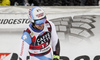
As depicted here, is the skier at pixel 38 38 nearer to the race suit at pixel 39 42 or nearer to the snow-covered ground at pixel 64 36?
the race suit at pixel 39 42

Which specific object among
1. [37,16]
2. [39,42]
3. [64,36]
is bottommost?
[64,36]

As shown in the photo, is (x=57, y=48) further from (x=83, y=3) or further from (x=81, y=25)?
(x=83, y=3)

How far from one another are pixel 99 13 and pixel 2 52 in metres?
1.73

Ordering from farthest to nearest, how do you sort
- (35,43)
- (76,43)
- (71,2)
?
1. (71,2)
2. (76,43)
3. (35,43)

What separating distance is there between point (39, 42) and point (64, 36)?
0.93 m

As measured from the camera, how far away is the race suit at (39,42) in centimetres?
216

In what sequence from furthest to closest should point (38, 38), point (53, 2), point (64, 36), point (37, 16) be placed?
point (53, 2)
point (64, 36)
point (38, 38)
point (37, 16)

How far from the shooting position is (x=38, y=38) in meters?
2.24

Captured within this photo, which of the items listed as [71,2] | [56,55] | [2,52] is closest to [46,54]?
[56,55]

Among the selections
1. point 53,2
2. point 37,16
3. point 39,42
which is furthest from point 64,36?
point 53,2

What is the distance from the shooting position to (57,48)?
7.76 feet

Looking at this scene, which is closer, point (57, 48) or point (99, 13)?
point (57, 48)

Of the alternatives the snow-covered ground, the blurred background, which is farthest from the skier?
the blurred background

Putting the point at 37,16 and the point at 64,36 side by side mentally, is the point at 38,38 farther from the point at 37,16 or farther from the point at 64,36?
the point at 64,36
